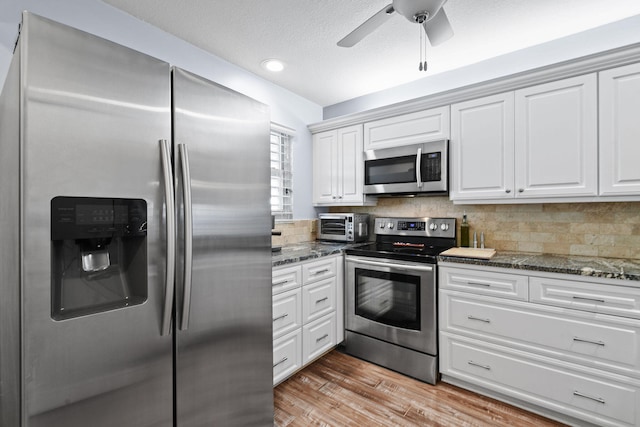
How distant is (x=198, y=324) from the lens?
4.26 feet

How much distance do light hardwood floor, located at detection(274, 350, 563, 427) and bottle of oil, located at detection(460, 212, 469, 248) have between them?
1.12 meters

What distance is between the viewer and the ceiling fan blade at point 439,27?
5.19 feet

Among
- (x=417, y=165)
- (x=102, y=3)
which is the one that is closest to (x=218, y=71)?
(x=102, y=3)

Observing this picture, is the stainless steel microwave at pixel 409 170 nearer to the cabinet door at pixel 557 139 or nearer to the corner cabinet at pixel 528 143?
the corner cabinet at pixel 528 143

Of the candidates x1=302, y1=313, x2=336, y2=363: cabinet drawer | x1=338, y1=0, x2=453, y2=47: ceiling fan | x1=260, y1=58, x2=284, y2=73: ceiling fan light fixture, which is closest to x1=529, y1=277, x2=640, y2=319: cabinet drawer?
x1=302, y1=313, x2=336, y2=363: cabinet drawer

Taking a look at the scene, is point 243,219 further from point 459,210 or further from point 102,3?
point 459,210

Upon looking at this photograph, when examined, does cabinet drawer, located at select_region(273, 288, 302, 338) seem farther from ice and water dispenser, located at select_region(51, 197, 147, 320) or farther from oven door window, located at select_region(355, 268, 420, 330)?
ice and water dispenser, located at select_region(51, 197, 147, 320)

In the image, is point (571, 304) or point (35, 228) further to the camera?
point (571, 304)

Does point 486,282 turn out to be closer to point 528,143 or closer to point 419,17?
point 528,143

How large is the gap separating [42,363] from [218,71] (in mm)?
2224

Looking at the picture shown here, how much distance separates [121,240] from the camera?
117 cm

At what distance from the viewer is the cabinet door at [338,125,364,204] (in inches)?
120

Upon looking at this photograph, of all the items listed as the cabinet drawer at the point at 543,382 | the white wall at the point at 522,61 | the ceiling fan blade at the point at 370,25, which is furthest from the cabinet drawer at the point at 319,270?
the white wall at the point at 522,61

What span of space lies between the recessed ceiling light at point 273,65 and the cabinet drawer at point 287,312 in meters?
1.85
